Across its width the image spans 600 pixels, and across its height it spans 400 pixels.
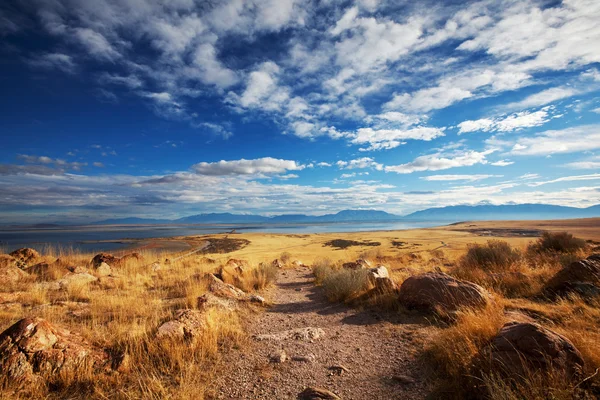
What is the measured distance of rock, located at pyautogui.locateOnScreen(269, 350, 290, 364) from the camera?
428 centimetres

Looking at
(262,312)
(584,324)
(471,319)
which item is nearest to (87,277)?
(262,312)

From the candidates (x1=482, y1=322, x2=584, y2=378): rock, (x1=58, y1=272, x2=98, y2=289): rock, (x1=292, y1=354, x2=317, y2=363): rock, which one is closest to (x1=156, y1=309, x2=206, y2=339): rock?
(x1=292, y1=354, x2=317, y2=363): rock

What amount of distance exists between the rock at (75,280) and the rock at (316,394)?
27.1ft

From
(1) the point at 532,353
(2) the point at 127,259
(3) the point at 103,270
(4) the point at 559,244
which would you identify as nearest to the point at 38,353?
(1) the point at 532,353

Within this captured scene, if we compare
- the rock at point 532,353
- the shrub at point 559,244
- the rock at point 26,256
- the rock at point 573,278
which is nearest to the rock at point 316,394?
the rock at point 532,353

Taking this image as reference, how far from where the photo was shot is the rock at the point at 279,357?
4.28 meters

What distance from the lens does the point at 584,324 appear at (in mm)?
4488

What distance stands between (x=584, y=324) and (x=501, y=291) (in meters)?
3.24

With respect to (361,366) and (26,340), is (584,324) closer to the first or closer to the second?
(361,366)

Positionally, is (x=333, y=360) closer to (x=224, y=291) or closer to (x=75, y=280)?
(x=224, y=291)

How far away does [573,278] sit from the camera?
21.9ft

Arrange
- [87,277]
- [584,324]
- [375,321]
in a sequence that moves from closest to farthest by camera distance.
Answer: [584,324] < [375,321] < [87,277]

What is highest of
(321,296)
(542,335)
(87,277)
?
(542,335)

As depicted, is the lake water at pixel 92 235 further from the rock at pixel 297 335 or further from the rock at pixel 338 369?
the rock at pixel 338 369
